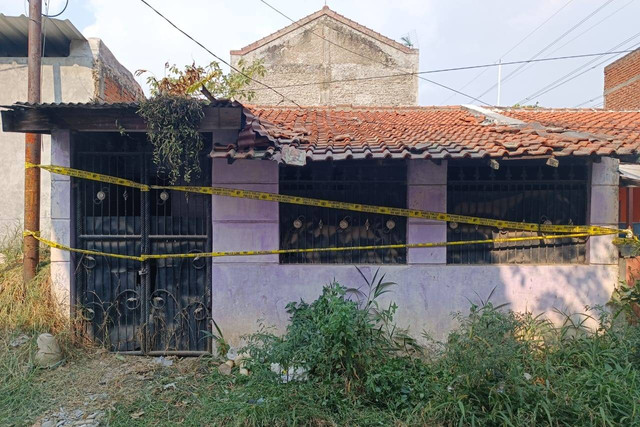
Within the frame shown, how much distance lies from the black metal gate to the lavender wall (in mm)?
294

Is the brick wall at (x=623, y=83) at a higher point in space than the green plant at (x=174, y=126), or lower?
higher

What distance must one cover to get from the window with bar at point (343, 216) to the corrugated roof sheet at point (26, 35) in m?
4.50

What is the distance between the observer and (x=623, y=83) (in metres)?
13.2

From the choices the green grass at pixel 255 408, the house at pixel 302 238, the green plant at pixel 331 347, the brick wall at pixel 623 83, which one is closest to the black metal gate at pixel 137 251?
the house at pixel 302 238

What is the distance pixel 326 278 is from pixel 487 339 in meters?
1.85

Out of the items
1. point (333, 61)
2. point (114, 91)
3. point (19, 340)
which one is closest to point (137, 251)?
point (19, 340)

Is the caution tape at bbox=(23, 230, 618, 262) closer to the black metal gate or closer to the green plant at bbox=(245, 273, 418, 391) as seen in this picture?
the black metal gate

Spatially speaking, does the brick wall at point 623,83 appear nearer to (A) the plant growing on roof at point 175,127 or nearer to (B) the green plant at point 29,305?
(A) the plant growing on roof at point 175,127

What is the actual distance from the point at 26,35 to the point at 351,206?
6.07 m

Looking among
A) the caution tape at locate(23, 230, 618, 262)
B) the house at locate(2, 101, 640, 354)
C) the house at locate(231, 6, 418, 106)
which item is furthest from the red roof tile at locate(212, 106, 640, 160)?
the house at locate(231, 6, 418, 106)

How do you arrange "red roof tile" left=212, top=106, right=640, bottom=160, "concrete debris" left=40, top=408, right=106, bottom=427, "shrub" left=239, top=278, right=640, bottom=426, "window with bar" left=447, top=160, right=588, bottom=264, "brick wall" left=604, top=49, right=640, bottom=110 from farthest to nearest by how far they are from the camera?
"brick wall" left=604, top=49, right=640, bottom=110 → "window with bar" left=447, top=160, right=588, bottom=264 → "red roof tile" left=212, top=106, right=640, bottom=160 → "concrete debris" left=40, top=408, right=106, bottom=427 → "shrub" left=239, top=278, right=640, bottom=426

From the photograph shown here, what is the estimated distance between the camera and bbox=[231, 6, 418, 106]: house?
14.2 meters

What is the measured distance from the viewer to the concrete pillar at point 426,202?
4793mm

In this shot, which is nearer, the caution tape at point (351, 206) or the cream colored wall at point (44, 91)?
the caution tape at point (351, 206)
